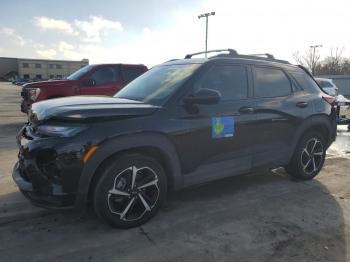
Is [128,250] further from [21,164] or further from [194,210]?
[21,164]

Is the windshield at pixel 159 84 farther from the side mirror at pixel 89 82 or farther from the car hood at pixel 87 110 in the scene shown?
the side mirror at pixel 89 82

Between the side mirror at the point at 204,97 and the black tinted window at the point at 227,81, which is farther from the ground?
the black tinted window at the point at 227,81

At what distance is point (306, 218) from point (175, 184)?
1.58 m

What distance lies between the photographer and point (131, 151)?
11.1ft

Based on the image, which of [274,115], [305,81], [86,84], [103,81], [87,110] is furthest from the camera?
[103,81]

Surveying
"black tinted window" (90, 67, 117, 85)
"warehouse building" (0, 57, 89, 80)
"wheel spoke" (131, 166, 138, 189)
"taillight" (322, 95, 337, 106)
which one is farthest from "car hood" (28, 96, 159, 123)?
"warehouse building" (0, 57, 89, 80)

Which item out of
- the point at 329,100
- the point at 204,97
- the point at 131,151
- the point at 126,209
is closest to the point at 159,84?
the point at 204,97

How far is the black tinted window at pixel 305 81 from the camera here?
5035 mm

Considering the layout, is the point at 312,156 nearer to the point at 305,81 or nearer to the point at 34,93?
the point at 305,81

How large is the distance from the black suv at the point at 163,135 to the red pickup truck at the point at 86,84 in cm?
506

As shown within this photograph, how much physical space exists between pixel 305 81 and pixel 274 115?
108cm

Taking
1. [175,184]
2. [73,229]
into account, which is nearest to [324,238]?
[175,184]

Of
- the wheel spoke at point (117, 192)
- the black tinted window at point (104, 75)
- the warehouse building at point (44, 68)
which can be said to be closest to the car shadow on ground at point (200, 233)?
the wheel spoke at point (117, 192)

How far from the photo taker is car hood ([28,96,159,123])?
3123 millimetres
